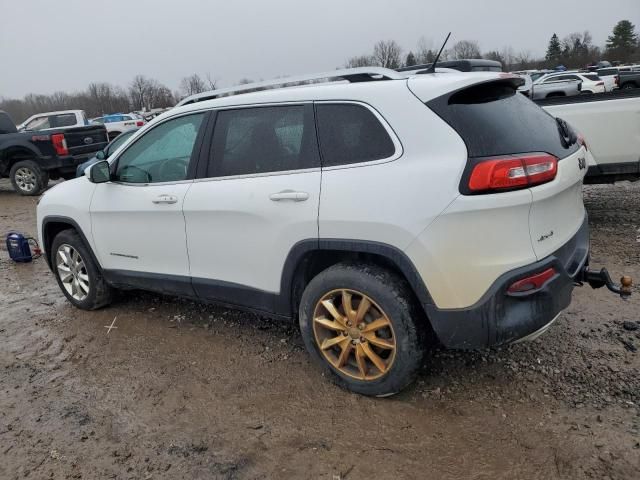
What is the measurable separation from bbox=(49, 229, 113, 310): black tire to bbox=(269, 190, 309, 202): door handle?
2.28 meters

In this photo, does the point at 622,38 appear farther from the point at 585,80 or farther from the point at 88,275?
the point at 88,275

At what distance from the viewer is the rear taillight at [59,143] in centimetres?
1166

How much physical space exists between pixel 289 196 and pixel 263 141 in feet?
1.70

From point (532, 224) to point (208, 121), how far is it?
225cm

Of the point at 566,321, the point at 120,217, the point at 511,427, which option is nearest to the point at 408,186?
the point at 511,427

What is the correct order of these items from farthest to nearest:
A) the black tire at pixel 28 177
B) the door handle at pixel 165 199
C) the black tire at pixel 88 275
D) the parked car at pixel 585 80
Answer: the parked car at pixel 585 80, the black tire at pixel 28 177, the black tire at pixel 88 275, the door handle at pixel 165 199

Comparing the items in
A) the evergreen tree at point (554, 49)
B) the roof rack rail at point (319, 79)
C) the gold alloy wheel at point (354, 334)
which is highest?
the evergreen tree at point (554, 49)

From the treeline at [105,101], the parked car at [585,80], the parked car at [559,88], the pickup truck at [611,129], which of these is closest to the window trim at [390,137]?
the pickup truck at [611,129]

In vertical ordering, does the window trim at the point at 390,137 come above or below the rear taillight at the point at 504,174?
above

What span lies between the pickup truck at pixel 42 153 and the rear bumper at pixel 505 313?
1148cm

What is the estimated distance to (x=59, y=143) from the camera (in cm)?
1173

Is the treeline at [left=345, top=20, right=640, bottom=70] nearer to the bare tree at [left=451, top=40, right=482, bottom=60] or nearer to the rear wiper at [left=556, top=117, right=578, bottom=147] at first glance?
the bare tree at [left=451, top=40, right=482, bottom=60]

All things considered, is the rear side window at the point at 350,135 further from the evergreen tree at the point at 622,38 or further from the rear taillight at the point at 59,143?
the evergreen tree at the point at 622,38

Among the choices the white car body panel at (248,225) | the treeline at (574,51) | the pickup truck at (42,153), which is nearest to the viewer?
the white car body panel at (248,225)
